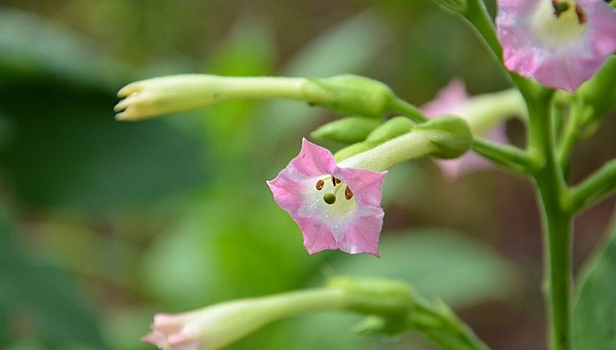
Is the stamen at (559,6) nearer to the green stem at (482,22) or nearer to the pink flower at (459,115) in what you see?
the green stem at (482,22)

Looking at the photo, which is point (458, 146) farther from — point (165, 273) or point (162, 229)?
point (162, 229)

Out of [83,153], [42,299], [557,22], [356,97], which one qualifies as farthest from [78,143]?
[557,22]

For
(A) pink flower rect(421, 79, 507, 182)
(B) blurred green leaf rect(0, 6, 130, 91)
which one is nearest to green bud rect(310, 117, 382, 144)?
(A) pink flower rect(421, 79, 507, 182)

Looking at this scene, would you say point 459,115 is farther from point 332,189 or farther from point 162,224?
point 162,224

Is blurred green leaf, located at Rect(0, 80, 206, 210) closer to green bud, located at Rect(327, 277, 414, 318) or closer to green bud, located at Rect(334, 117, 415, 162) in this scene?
green bud, located at Rect(327, 277, 414, 318)

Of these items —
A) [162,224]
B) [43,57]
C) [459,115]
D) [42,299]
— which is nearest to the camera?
[459,115]

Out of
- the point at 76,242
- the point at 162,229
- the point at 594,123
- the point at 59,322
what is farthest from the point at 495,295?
the point at 594,123

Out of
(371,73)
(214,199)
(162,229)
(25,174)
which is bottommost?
(214,199)
